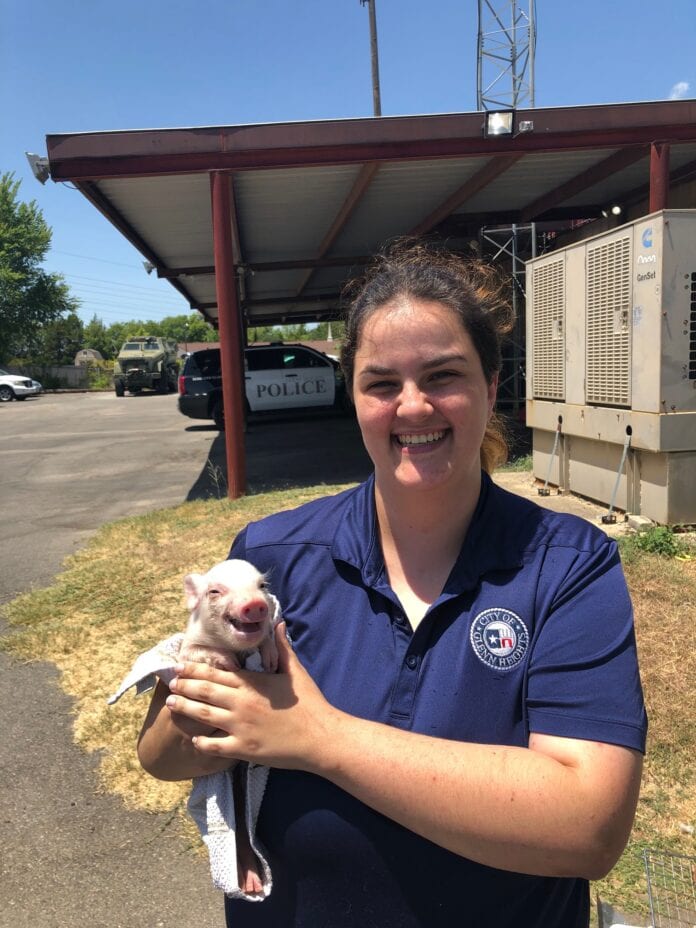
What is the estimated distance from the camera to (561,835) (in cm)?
115

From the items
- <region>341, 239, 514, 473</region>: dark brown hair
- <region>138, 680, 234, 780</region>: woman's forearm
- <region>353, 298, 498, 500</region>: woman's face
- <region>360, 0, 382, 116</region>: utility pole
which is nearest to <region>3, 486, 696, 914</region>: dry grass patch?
<region>138, 680, 234, 780</region>: woman's forearm

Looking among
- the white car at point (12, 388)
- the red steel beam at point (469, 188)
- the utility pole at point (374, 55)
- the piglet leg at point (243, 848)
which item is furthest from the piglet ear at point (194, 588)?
the white car at point (12, 388)

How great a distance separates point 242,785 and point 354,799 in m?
→ 0.27

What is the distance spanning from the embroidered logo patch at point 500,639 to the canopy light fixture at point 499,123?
784 centimetres

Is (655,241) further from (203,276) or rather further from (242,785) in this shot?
(203,276)

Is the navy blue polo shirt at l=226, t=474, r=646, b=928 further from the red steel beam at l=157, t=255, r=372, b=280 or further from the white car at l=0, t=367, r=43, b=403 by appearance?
the white car at l=0, t=367, r=43, b=403

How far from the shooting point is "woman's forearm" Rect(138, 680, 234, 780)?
1.43 meters

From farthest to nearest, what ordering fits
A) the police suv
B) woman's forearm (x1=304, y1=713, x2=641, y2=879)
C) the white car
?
1. the white car
2. the police suv
3. woman's forearm (x1=304, y1=713, x2=641, y2=879)

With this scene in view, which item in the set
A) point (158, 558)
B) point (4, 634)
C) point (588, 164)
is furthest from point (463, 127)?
point (4, 634)

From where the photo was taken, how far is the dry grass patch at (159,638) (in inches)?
119

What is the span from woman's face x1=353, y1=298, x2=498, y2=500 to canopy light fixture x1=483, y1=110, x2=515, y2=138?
7.41m

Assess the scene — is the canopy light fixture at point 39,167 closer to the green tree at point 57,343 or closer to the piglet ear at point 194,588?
the piglet ear at point 194,588

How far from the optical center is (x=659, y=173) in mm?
8141

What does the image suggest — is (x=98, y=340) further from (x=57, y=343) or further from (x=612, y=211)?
(x=612, y=211)
